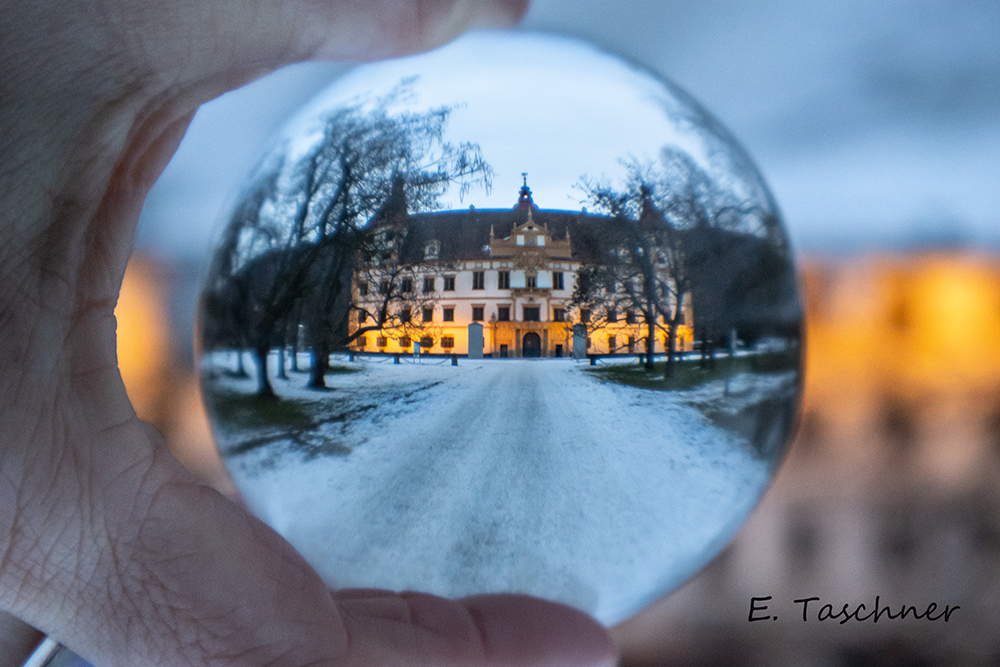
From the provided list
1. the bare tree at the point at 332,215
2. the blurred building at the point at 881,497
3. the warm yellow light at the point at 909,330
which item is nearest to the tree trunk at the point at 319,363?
the bare tree at the point at 332,215

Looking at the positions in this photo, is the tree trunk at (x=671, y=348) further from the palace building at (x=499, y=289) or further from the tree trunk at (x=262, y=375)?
the tree trunk at (x=262, y=375)

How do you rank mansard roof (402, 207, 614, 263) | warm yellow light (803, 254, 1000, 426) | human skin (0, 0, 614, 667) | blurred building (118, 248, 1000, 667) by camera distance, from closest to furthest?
human skin (0, 0, 614, 667), mansard roof (402, 207, 614, 263), warm yellow light (803, 254, 1000, 426), blurred building (118, 248, 1000, 667)

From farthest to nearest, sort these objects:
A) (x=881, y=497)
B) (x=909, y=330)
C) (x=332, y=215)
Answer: (x=881, y=497) → (x=909, y=330) → (x=332, y=215)

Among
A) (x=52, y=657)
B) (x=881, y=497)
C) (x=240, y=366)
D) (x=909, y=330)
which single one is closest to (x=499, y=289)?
(x=240, y=366)

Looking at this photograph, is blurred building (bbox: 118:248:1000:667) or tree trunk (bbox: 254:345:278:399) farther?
blurred building (bbox: 118:248:1000:667)

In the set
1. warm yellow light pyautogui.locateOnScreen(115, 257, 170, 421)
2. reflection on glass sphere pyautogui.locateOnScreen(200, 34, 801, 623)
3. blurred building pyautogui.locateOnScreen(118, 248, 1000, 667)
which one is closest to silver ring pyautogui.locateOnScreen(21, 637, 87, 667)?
reflection on glass sphere pyautogui.locateOnScreen(200, 34, 801, 623)

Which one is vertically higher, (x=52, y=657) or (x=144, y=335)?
(x=144, y=335)

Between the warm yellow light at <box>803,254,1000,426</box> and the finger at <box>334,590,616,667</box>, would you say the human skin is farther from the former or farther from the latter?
the warm yellow light at <box>803,254,1000,426</box>

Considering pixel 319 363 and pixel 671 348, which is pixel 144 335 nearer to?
pixel 319 363
